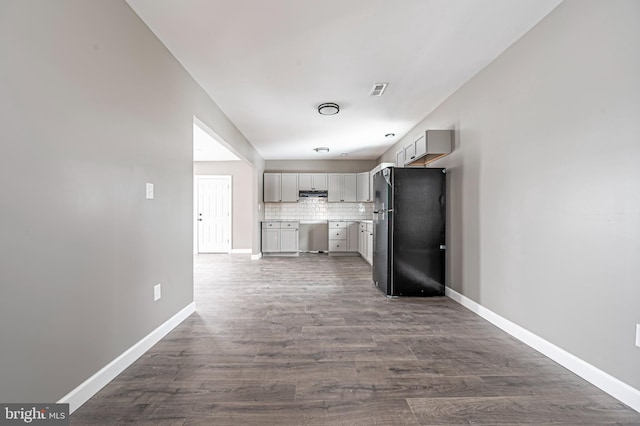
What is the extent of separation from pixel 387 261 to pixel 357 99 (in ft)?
6.88

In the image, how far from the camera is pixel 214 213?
7.83m

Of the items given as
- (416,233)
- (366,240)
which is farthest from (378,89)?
(366,240)

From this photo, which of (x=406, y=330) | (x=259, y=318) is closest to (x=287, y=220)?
(x=259, y=318)

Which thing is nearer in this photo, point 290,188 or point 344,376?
point 344,376

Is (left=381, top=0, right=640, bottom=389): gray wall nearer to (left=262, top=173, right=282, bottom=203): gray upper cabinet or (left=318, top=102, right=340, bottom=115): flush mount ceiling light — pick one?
(left=318, top=102, right=340, bottom=115): flush mount ceiling light

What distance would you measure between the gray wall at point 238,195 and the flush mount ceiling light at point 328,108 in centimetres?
439

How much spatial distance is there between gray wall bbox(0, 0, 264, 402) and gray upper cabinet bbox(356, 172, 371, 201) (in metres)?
5.45

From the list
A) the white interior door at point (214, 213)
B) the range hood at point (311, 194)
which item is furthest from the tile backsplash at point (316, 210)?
the white interior door at point (214, 213)

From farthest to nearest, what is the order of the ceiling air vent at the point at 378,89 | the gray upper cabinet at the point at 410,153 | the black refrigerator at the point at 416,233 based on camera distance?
the gray upper cabinet at the point at 410,153, the black refrigerator at the point at 416,233, the ceiling air vent at the point at 378,89

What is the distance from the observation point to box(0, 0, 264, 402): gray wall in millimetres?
1265

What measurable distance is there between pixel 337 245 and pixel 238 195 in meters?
2.97

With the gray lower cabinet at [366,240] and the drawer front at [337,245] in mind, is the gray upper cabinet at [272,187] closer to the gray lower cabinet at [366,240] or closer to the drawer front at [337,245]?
the drawer front at [337,245]

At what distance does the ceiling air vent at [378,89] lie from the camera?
10.8 ft

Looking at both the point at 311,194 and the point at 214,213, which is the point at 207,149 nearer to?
the point at 214,213
